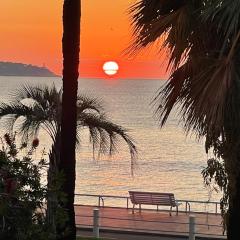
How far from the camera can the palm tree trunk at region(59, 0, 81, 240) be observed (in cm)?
1057

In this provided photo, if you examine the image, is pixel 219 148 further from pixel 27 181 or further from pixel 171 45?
pixel 27 181

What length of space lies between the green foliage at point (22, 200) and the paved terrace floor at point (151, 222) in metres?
8.75

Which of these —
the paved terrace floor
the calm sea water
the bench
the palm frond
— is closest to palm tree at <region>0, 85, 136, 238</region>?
the palm frond

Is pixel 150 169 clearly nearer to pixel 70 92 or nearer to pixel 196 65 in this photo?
pixel 70 92

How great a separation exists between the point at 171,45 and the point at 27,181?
409 centimetres

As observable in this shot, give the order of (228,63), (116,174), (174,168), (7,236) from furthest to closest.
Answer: (174,168) → (116,174) → (228,63) → (7,236)

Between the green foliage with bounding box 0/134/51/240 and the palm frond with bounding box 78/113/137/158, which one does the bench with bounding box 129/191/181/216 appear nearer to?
the palm frond with bounding box 78/113/137/158

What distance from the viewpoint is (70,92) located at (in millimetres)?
10805

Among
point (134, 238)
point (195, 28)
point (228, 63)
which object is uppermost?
point (195, 28)

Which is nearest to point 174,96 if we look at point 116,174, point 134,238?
point 134,238

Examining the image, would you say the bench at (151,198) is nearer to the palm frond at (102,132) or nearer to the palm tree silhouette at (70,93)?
the palm frond at (102,132)

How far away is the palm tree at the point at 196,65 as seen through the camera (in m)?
9.26

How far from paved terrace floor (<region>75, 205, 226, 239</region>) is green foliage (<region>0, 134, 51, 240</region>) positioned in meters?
8.75

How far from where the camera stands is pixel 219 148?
10625 mm
